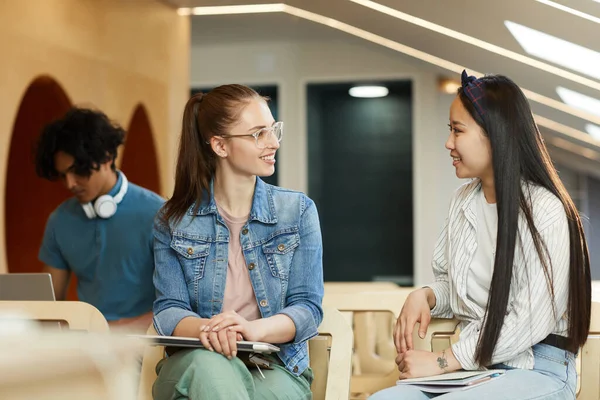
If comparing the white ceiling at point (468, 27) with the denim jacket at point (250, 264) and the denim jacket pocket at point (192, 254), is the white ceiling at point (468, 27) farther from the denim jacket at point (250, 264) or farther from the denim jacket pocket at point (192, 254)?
the denim jacket pocket at point (192, 254)

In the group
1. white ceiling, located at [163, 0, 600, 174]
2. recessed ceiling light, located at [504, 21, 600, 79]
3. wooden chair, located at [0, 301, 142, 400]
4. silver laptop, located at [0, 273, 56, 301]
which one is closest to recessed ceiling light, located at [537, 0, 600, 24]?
white ceiling, located at [163, 0, 600, 174]

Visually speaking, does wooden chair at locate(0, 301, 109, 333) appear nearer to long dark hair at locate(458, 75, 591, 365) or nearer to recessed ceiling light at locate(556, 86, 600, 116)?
long dark hair at locate(458, 75, 591, 365)

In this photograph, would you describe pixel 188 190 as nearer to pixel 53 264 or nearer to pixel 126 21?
pixel 53 264

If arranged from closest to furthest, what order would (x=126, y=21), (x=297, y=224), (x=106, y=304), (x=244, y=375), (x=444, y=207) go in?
(x=244, y=375) < (x=297, y=224) < (x=106, y=304) < (x=126, y=21) < (x=444, y=207)

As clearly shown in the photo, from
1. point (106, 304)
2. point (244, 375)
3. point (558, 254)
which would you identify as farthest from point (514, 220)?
point (106, 304)

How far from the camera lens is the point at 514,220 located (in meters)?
2.13

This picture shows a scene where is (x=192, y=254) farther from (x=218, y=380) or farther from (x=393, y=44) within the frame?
(x=393, y=44)

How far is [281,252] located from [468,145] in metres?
0.57

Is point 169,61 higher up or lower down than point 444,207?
higher up

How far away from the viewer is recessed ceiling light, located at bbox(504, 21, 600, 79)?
4.27 m

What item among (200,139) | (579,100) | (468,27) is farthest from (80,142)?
(579,100)

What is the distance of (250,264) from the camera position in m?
2.35

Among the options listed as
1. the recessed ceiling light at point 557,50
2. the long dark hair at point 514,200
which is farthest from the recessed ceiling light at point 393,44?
the long dark hair at point 514,200

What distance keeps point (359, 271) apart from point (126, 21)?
12.4 ft
